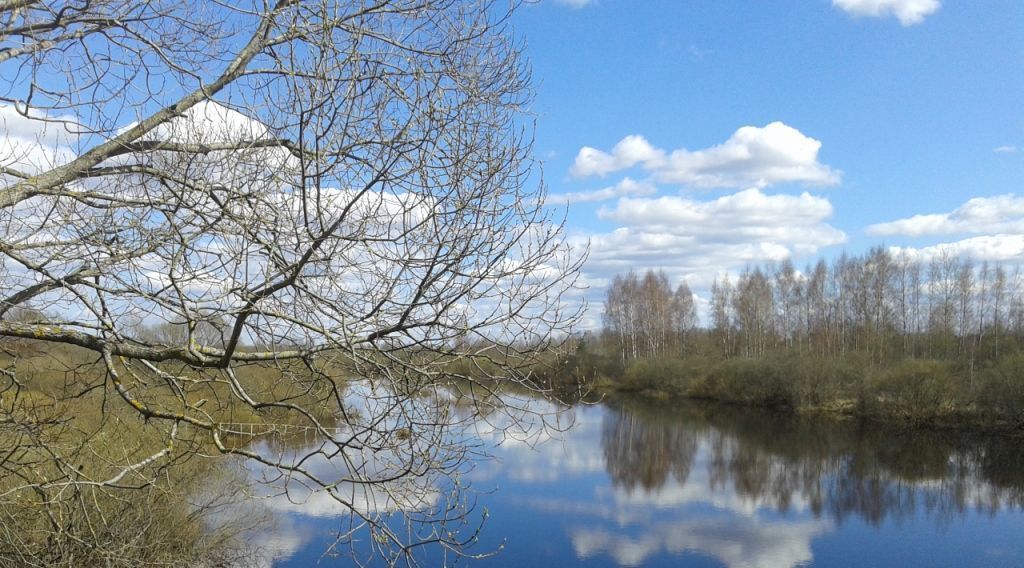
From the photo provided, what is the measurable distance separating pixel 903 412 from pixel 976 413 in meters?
1.96

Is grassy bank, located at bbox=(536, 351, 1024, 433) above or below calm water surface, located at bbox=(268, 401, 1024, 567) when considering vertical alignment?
above

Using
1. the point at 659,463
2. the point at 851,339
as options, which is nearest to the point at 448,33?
the point at 659,463

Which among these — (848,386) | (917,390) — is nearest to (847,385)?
(848,386)

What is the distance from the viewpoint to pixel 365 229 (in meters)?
2.67

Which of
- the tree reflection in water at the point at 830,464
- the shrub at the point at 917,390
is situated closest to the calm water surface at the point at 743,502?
the tree reflection in water at the point at 830,464

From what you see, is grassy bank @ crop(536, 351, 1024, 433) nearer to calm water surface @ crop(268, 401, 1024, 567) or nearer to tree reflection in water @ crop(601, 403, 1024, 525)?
tree reflection in water @ crop(601, 403, 1024, 525)

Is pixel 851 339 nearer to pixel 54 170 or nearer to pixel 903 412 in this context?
pixel 903 412

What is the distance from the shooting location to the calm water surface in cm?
1058

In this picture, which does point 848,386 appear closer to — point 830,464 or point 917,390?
point 917,390

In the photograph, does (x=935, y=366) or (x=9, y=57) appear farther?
(x=935, y=366)

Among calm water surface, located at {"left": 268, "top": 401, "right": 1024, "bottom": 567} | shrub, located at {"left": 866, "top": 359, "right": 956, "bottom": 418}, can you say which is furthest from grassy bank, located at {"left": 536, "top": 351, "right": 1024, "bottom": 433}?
calm water surface, located at {"left": 268, "top": 401, "right": 1024, "bottom": 567}

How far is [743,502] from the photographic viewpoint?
1348 cm

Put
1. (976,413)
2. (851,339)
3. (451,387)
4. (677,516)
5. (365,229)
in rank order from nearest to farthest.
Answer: (365,229)
(451,387)
(677,516)
(976,413)
(851,339)

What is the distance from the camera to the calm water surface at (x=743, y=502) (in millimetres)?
10578
